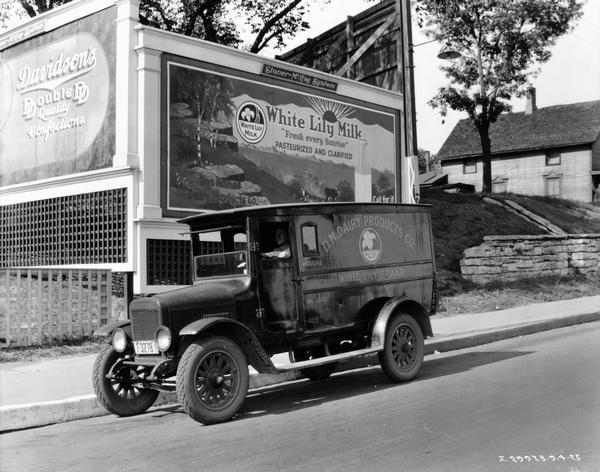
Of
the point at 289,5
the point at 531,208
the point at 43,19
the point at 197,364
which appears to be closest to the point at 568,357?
the point at 197,364

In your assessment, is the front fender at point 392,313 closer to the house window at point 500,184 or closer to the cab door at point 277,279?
the cab door at point 277,279

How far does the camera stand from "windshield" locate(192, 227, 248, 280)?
755 cm

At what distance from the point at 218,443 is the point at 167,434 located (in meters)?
0.73

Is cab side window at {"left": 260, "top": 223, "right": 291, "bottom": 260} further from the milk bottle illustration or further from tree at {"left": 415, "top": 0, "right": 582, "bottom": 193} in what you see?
Answer: tree at {"left": 415, "top": 0, "right": 582, "bottom": 193}

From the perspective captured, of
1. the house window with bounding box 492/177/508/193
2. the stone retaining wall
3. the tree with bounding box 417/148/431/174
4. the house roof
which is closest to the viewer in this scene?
the stone retaining wall

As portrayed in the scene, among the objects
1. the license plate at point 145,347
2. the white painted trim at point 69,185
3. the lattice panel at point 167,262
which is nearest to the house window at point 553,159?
the lattice panel at point 167,262

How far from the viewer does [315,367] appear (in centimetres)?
897

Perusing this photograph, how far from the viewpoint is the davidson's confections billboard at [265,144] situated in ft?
42.1

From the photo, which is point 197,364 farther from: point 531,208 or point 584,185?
point 584,185

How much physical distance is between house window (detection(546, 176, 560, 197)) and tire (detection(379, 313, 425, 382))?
146 feet

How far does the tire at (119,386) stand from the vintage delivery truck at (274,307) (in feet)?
0.04

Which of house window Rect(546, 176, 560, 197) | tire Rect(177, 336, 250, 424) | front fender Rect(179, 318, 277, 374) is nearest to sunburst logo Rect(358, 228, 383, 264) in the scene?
front fender Rect(179, 318, 277, 374)

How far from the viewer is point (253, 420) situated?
666 centimetres

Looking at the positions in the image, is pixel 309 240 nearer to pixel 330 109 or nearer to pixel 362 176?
pixel 330 109
